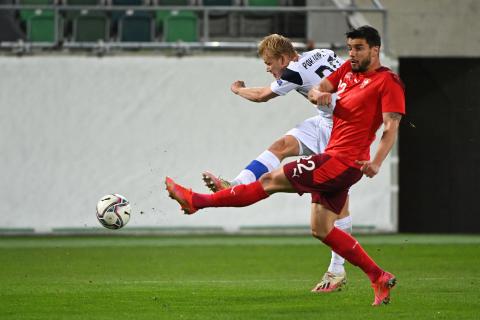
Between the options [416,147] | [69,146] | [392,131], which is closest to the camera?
[392,131]

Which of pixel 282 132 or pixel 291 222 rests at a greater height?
pixel 282 132

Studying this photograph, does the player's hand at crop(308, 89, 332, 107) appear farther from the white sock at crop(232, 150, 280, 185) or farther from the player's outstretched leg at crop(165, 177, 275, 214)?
the white sock at crop(232, 150, 280, 185)

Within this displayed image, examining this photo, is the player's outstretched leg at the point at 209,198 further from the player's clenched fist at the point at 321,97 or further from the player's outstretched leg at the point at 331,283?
the player's outstretched leg at the point at 331,283

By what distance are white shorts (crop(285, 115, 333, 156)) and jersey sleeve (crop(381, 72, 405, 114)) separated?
2.21 m

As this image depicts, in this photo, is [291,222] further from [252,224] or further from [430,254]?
[430,254]

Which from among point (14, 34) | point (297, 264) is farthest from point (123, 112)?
point (297, 264)

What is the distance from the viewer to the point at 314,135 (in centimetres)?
1023

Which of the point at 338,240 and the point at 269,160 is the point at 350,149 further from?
Answer: the point at 269,160

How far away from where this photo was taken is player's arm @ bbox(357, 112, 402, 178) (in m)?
7.70

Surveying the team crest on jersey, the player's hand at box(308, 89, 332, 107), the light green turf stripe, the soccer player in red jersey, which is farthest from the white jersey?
the light green turf stripe

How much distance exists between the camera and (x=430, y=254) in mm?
14359

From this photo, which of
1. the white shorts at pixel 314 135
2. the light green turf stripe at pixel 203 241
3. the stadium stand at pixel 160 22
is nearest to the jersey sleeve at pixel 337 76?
the white shorts at pixel 314 135

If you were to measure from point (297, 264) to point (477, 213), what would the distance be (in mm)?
6914

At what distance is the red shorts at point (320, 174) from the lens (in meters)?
8.19
